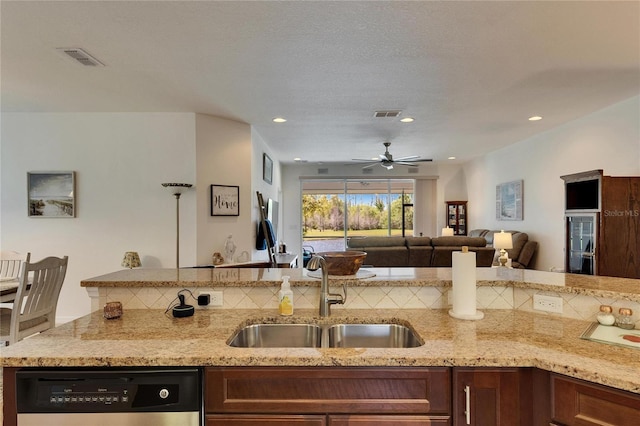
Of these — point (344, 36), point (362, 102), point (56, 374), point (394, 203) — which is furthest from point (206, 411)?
point (394, 203)

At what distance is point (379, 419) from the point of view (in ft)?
3.86

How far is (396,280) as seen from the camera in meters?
1.79

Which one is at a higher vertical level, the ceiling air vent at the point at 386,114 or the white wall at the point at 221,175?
the ceiling air vent at the point at 386,114

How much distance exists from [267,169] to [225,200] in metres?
1.68

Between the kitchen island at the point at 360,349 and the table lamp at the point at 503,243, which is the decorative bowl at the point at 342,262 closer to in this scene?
the kitchen island at the point at 360,349

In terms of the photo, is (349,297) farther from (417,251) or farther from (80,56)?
(417,251)

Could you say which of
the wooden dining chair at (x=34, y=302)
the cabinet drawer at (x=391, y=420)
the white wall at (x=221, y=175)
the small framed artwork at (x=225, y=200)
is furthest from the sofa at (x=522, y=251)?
the wooden dining chair at (x=34, y=302)

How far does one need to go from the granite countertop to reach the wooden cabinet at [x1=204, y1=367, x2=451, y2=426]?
0.13ft

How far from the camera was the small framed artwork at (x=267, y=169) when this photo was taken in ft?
18.5

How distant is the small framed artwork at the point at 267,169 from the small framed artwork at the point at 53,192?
2528 mm

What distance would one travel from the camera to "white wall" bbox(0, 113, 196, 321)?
4156 millimetres

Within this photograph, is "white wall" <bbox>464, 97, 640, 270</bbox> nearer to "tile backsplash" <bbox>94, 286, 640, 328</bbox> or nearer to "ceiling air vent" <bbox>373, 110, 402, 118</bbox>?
"ceiling air vent" <bbox>373, 110, 402, 118</bbox>

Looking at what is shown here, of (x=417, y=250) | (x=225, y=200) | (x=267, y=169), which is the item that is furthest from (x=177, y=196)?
(x=417, y=250)

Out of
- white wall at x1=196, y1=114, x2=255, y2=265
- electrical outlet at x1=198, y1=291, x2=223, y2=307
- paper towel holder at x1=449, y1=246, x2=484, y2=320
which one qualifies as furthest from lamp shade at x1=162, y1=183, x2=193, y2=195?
paper towel holder at x1=449, y1=246, x2=484, y2=320
